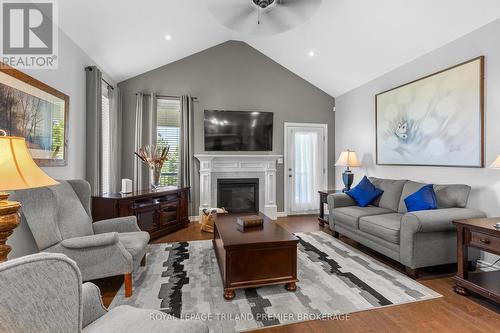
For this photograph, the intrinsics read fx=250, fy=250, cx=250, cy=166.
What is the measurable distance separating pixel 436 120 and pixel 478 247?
189 cm

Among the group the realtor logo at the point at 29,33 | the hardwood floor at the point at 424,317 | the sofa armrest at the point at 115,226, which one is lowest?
the hardwood floor at the point at 424,317

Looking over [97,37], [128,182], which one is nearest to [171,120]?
[128,182]

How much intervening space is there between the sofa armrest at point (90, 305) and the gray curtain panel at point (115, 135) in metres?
3.45

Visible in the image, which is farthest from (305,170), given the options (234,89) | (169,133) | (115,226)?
(115,226)

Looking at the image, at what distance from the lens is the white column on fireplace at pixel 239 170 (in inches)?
205

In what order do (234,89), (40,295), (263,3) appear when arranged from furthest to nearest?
(234,89) → (263,3) → (40,295)

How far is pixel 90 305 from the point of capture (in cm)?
125

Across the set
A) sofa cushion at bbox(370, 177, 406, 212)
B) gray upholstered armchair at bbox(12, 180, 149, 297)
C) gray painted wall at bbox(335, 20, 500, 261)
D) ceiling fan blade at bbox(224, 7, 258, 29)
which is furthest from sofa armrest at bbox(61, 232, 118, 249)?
gray painted wall at bbox(335, 20, 500, 261)

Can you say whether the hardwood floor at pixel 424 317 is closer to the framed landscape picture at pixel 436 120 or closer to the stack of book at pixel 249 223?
the stack of book at pixel 249 223

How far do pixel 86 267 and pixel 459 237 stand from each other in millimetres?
3473

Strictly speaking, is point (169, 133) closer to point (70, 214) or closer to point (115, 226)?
point (115, 226)

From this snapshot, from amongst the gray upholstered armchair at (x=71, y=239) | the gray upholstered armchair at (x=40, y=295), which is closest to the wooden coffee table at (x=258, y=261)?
the gray upholstered armchair at (x=71, y=239)

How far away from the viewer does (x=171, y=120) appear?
5.25 metres

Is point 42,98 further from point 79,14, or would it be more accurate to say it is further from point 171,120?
Answer: point 171,120
